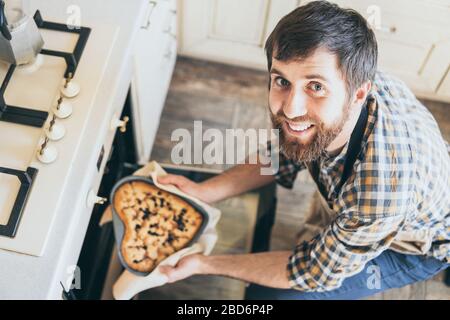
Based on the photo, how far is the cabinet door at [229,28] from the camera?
1.57 meters

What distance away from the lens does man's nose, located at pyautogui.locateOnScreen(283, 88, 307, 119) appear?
90 centimetres

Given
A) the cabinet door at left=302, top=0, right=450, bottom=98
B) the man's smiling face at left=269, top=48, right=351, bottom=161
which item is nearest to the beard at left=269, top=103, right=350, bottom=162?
the man's smiling face at left=269, top=48, right=351, bottom=161

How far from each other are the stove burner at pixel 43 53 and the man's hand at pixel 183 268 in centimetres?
45

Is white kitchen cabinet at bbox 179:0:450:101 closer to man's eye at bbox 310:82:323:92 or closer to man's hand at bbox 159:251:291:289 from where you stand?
man's eye at bbox 310:82:323:92

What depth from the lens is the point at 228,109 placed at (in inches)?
71.9

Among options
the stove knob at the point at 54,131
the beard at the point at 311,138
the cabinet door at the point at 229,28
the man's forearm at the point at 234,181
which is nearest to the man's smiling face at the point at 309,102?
the beard at the point at 311,138

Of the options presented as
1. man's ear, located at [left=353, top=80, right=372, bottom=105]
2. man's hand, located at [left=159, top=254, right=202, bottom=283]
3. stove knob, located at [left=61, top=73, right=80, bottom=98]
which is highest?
man's ear, located at [left=353, top=80, right=372, bottom=105]

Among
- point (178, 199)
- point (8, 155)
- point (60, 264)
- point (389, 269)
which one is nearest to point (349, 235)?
point (389, 269)

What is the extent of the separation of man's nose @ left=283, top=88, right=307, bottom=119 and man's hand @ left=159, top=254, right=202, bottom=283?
0.43 metres

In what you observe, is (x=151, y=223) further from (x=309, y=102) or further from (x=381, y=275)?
(x=381, y=275)

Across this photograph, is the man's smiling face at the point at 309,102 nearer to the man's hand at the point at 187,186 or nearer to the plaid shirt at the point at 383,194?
the plaid shirt at the point at 383,194
